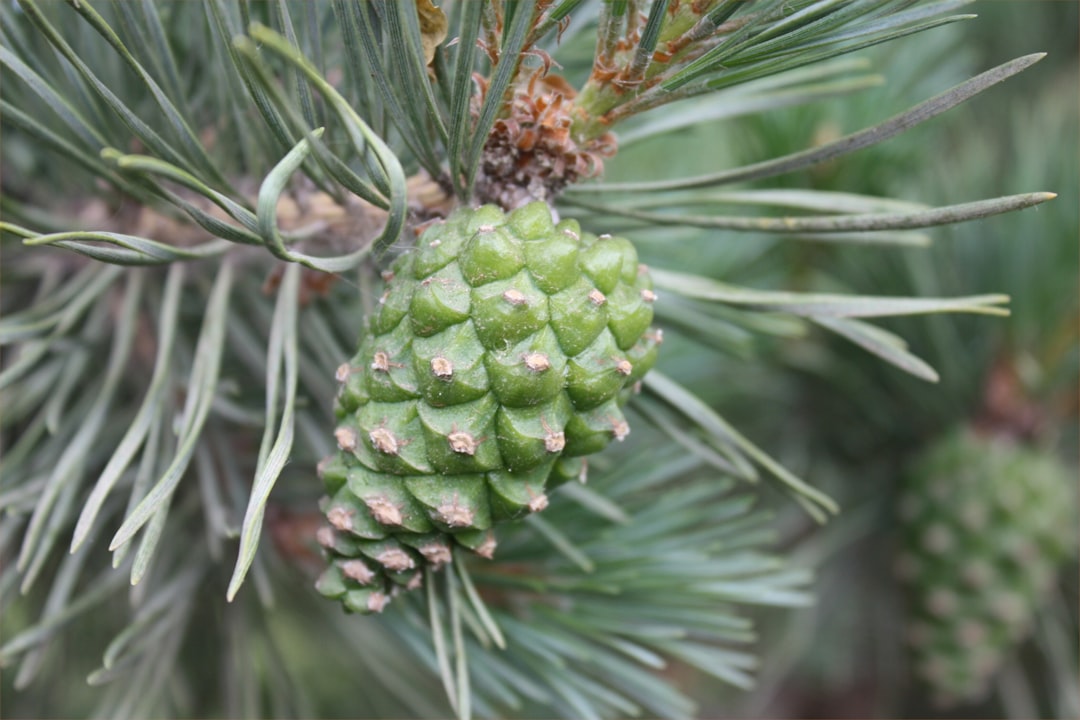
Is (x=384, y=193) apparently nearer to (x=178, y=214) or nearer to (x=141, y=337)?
(x=178, y=214)

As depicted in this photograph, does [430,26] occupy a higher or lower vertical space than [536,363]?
higher

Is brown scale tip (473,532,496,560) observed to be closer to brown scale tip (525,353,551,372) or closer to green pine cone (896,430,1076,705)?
brown scale tip (525,353,551,372)

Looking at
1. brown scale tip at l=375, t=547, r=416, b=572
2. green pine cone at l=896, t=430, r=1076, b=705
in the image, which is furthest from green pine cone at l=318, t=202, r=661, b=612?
green pine cone at l=896, t=430, r=1076, b=705

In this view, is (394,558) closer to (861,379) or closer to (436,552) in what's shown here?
(436,552)

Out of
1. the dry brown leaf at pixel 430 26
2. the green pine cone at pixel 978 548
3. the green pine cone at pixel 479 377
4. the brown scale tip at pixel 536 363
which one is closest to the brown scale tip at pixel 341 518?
the green pine cone at pixel 479 377

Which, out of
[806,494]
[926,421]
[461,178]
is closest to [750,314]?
[806,494]

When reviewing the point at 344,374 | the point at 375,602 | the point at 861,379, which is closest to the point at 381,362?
the point at 344,374

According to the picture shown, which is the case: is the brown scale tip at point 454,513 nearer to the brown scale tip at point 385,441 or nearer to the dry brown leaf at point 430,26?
the brown scale tip at point 385,441
